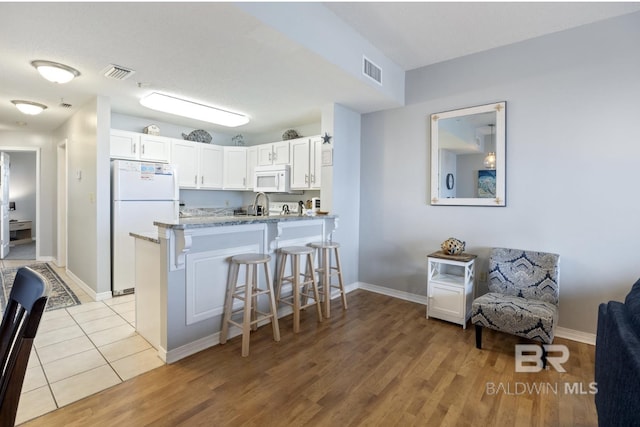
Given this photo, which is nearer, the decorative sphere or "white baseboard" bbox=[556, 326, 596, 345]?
"white baseboard" bbox=[556, 326, 596, 345]

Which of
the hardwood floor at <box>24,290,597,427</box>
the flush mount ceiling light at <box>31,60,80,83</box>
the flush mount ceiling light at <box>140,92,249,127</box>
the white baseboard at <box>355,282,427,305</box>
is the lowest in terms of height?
the hardwood floor at <box>24,290,597,427</box>

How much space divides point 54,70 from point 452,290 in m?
4.20

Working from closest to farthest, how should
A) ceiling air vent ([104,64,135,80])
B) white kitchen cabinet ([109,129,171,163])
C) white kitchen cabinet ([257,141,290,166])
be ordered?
ceiling air vent ([104,64,135,80]) < white kitchen cabinet ([109,129,171,163]) < white kitchen cabinet ([257,141,290,166])

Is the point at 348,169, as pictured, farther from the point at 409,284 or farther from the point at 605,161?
the point at 605,161

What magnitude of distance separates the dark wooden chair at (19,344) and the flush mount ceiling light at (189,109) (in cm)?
323

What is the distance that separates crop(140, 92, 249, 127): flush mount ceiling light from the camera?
3.71 metres

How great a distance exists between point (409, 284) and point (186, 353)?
2560mm

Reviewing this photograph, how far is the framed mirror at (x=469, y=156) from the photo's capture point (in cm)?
310

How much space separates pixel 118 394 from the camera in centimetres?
193

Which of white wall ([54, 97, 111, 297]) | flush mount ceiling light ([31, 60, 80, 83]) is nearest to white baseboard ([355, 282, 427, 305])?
white wall ([54, 97, 111, 297])

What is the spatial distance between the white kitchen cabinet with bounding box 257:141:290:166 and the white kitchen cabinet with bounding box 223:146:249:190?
41 cm

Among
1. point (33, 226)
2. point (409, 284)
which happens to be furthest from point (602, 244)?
point (33, 226)

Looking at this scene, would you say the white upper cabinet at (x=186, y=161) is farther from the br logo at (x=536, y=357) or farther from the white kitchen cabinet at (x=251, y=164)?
the br logo at (x=536, y=357)

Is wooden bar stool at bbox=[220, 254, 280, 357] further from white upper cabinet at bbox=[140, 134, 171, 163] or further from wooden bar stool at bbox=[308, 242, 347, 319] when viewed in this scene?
white upper cabinet at bbox=[140, 134, 171, 163]
